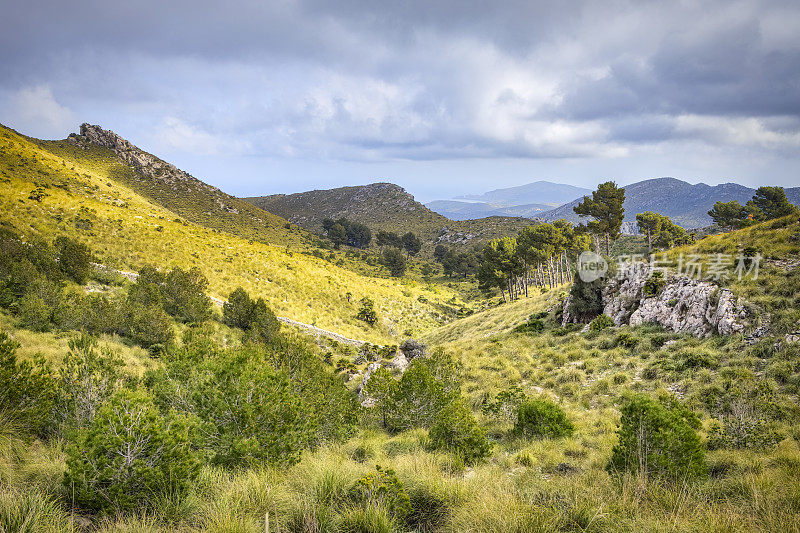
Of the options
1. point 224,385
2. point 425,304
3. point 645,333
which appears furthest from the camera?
point 425,304

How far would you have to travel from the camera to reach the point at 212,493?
13.8 feet

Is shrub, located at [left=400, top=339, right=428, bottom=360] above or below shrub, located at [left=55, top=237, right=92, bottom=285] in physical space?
below

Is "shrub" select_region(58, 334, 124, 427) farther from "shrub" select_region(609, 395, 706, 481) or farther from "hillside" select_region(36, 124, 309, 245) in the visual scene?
"hillside" select_region(36, 124, 309, 245)

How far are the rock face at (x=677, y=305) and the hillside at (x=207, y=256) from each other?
23356 millimetres

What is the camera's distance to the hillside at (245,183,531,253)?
344 ft

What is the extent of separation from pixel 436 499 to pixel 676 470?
375 cm

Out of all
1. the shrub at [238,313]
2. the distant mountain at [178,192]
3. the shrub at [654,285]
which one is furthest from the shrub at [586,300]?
the distant mountain at [178,192]

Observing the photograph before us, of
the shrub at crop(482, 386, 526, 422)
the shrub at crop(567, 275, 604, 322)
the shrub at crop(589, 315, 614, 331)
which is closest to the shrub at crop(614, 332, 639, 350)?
the shrub at crop(589, 315, 614, 331)

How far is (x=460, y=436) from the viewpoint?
7.07 meters

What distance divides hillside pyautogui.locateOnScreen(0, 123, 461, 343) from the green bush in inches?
1151

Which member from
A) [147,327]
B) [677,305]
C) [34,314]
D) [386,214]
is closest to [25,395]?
[34,314]

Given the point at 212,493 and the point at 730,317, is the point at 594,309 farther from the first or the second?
the point at 212,493

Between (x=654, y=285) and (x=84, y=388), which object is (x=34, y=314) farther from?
(x=654, y=285)

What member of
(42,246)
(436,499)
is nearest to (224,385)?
(436,499)
